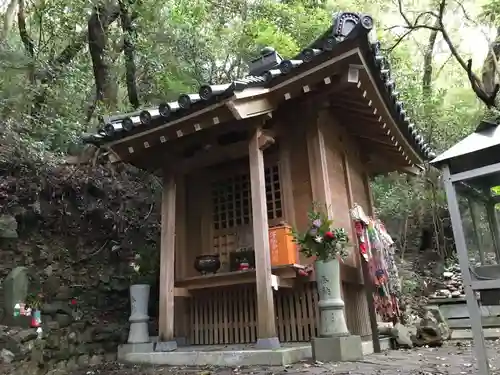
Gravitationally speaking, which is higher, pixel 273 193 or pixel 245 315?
pixel 273 193

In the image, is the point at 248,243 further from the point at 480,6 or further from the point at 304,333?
the point at 480,6

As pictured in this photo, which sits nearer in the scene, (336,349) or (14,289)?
(336,349)

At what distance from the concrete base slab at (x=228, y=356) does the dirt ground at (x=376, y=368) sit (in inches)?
6.2

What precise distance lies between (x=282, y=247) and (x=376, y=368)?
2072mm

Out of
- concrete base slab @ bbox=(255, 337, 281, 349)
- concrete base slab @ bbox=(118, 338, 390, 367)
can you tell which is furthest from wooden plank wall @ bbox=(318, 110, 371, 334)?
concrete base slab @ bbox=(255, 337, 281, 349)

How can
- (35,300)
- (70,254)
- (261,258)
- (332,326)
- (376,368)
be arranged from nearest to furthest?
(376,368) < (332,326) < (261,258) < (35,300) < (70,254)

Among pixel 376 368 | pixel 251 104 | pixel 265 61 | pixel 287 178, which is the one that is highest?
pixel 265 61

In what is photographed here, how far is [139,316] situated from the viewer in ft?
21.2

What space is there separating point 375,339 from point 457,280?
7.03 metres

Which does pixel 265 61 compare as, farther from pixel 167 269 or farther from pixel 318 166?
pixel 167 269

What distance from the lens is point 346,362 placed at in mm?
4648

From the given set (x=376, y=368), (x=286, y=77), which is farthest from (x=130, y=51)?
(x=376, y=368)

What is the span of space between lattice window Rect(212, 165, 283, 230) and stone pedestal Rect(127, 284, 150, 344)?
1556mm

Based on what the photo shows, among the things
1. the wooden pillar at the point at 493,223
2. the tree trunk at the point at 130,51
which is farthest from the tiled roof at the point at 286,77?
the tree trunk at the point at 130,51
